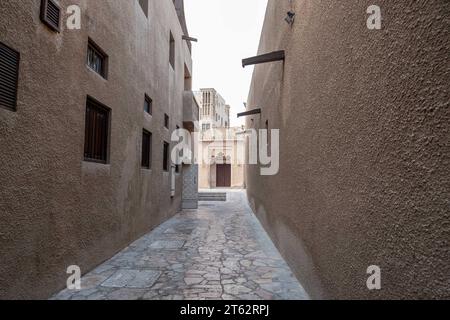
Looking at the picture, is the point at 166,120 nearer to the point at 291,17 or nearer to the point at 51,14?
the point at 291,17

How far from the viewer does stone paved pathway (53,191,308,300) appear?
Answer: 3.64 meters

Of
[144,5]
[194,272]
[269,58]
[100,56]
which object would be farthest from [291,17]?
[144,5]

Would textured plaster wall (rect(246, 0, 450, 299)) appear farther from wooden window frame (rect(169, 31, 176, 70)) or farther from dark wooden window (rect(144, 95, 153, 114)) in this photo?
wooden window frame (rect(169, 31, 176, 70))

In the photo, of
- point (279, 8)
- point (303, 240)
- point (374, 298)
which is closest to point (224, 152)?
point (279, 8)

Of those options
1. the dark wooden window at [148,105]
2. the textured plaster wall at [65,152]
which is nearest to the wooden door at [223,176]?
the dark wooden window at [148,105]

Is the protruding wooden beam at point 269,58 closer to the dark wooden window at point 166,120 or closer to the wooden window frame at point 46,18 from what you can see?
the wooden window frame at point 46,18

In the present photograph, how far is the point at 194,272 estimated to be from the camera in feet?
→ 14.9

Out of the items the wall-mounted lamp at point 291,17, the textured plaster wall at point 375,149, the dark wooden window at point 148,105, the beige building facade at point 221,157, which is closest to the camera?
the textured plaster wall at point 375,149

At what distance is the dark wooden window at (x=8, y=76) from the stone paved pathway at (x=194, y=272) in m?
2.40

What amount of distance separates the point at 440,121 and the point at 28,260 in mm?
3854

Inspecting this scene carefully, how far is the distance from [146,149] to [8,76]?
5142 millimetres

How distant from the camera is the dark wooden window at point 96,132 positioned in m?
4.58

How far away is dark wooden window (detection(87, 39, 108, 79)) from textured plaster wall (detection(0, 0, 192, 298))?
107 mm
